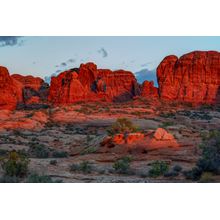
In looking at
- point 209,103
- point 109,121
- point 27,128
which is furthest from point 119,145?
point 209,103

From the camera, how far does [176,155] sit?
18.2 metres

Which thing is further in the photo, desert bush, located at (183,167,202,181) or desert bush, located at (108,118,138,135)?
desert bush, located at (108,118,138,135)

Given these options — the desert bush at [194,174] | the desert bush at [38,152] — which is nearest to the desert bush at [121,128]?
the desert bush at [38,152]

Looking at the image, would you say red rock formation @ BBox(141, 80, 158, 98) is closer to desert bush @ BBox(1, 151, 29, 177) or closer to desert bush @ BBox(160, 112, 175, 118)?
desert bush @ BBox(160, 112, 175, 118)

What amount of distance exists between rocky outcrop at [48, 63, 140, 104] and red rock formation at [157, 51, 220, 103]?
27.8 ft

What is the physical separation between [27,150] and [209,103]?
189 feet

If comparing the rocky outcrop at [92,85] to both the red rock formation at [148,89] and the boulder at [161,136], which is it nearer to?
the red rock formation at [148,89]

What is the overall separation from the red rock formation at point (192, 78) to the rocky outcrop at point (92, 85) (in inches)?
334

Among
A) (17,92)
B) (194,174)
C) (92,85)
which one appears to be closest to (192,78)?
(92,85)

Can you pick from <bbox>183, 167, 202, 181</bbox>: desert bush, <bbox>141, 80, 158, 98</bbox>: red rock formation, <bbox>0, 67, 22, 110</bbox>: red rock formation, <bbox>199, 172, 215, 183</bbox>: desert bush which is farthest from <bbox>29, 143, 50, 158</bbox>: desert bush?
<bbox>141, 80, 158, 98</bbox>: red rock formation

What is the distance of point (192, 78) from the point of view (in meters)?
82.9

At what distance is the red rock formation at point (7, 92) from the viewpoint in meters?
80.4

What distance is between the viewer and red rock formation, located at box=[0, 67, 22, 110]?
264 ft

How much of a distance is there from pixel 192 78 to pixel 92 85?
2273 cm
